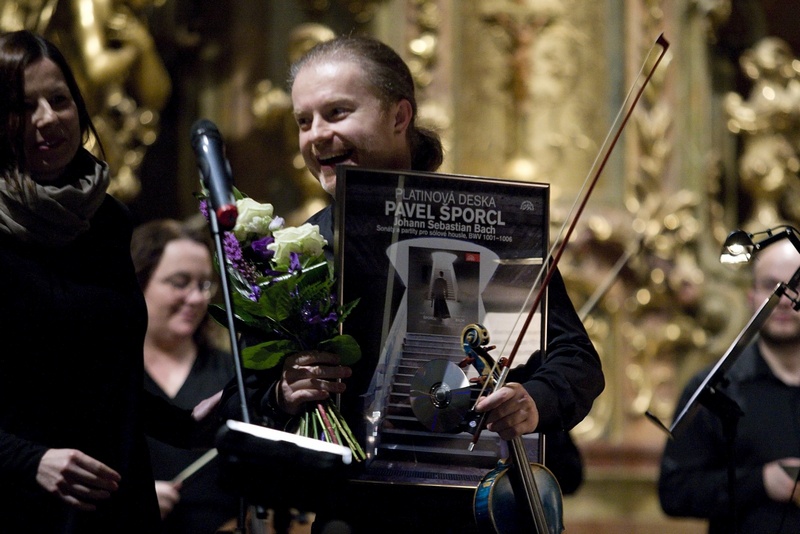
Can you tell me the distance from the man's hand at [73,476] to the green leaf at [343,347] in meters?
0.42

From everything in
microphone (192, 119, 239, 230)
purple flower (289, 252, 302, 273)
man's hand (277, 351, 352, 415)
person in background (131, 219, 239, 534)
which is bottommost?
person in background (131, 219, 239, 534)

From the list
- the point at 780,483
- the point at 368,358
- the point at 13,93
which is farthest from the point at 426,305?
the point at 780,483

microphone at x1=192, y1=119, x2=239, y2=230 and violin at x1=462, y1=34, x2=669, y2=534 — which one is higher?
microphone at x1=192, y1=119, x2=239, y2=230

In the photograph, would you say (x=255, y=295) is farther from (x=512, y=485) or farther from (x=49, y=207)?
(x=512, y=485)

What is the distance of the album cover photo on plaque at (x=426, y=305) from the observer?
2.22 meters

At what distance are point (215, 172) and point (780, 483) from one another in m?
1.93

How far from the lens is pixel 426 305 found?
Result: 226cm

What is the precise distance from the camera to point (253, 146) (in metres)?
5.32

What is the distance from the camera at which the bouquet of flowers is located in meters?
2.19

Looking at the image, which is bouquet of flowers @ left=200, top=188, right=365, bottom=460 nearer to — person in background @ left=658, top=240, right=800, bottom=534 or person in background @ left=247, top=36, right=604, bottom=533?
person in background @ left=247, top=36, right=604, bottom=533

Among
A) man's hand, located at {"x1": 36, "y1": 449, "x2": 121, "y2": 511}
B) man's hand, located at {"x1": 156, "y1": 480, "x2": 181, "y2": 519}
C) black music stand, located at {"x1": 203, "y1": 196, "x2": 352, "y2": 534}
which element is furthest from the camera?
man's hand, located at {"x1": 156, "y1": 480, "x2": 181, "y2": 519}

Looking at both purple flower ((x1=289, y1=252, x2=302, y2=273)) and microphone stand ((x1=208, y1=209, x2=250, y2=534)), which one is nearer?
microphone stand ((x1=208, y1=209, x2=250, y2=534))

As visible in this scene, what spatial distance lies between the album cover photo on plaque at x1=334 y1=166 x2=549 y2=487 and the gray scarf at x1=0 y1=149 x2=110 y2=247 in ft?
1.45

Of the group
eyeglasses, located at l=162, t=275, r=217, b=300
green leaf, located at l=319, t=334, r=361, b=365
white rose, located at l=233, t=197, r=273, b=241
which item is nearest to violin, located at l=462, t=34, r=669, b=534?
green leaf, located at l=319, t=334, r=361, b=365
